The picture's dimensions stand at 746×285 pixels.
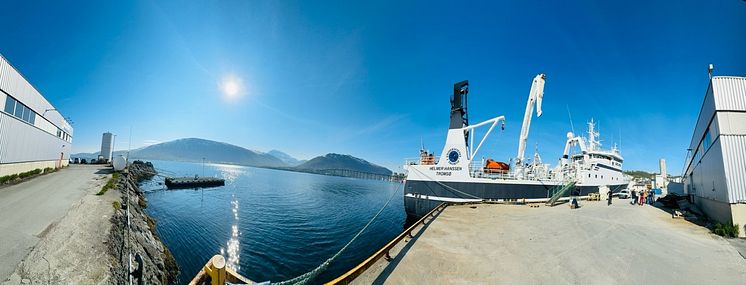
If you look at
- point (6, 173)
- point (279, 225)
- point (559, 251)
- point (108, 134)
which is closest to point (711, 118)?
point (559, 251)

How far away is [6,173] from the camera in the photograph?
56.0 feet

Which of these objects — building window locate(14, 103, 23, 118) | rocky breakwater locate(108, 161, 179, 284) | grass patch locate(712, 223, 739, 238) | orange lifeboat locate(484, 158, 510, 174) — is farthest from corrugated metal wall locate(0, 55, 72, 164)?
grass patch locate(712, 223, 739, 238)

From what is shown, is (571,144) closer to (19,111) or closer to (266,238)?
(266,238)

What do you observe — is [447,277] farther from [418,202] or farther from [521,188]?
[521,188]

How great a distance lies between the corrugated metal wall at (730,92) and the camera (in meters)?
12.1

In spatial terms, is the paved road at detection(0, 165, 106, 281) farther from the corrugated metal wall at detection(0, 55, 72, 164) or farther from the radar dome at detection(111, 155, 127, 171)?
the radar dome at detection(111, 155, 127, 171)

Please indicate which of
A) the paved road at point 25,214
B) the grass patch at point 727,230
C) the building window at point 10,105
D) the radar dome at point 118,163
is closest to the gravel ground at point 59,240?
the paved road at point 25,214

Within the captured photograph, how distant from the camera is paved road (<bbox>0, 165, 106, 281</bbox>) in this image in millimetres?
7005

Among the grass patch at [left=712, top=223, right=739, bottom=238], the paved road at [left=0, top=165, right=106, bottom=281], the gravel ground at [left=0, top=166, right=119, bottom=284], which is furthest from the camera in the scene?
the grass patch at [left=712, top=223, right=739, bottom=238]

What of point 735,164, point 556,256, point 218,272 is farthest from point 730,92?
point 218,272

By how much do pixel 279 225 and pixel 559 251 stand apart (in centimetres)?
1992

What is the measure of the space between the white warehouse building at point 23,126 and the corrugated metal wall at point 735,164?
40.2 m

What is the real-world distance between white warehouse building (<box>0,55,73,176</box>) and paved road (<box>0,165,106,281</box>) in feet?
11.8

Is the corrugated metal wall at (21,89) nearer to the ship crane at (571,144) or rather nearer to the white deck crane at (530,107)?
the white deck crane at (530,107)
